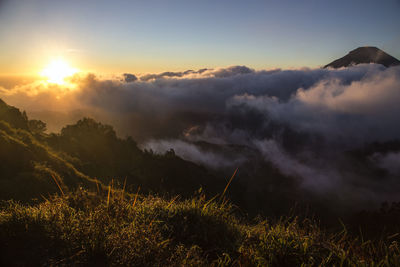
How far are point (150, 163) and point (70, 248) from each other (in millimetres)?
75882

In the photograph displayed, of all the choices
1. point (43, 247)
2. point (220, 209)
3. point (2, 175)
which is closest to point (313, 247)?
point (220, 209)

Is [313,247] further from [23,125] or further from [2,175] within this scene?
[23,125]

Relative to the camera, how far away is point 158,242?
402cm

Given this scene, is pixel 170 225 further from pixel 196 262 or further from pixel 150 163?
pixel 150 163

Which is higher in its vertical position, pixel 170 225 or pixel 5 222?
pixel 5 222

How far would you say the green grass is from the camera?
358 cm

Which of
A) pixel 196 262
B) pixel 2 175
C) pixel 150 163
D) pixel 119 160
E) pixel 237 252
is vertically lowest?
pixel 150 163

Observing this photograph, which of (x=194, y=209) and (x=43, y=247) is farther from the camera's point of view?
(x=194, y=209)

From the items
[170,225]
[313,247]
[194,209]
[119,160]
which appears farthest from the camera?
[119,160]

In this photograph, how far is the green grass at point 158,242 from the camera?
11.7 ft

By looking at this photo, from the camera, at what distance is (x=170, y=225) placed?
15.3ft

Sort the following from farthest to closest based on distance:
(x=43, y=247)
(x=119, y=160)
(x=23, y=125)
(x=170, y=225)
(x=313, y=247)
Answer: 1. (x=119, y=160)
2. (x=23, y=125)
3. (x=170, y=225)
4. (x=313, y=247)
5. (x=43, y=247)

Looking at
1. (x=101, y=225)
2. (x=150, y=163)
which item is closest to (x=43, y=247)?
(x=101, y=225)

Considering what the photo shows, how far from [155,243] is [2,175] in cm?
1399
